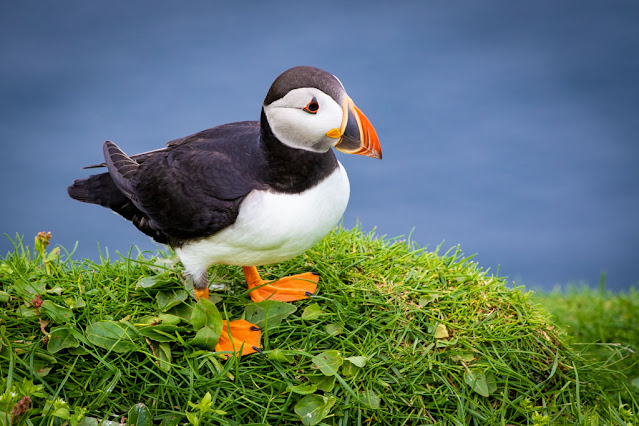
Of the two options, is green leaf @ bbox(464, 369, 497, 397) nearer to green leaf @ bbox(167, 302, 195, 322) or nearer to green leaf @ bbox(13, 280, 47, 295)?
green leaf @ bbox(167, 302, 195, 322)

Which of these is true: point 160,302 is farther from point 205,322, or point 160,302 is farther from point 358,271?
point 358,271

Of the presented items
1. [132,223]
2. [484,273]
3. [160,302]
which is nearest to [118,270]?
[132,223]

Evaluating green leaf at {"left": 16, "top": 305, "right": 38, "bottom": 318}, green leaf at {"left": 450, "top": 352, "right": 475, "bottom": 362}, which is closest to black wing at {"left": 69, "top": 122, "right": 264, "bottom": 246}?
green leaf at {"left": 16, "top": 305, "right": 38, "bottom": 318}

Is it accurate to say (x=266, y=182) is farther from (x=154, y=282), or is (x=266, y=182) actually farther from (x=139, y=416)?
(x=139, y=416)

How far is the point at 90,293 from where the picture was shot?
3.81 m

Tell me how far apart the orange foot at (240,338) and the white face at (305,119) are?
1111 mm

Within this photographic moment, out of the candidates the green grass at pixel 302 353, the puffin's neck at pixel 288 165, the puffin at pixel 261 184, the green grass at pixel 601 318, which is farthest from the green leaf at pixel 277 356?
the green grass at pixel 601 318

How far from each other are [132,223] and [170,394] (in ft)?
4.24

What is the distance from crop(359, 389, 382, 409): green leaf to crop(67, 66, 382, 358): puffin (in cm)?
66

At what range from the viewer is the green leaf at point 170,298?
3.67m

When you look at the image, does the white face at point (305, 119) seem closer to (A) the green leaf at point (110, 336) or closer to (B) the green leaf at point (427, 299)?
(B) the green leaf at point (427, 299)

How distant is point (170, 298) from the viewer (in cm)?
376

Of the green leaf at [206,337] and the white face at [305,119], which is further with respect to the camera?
the green leaf at [206,337]

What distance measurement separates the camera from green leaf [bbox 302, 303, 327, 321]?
3572 millimetres
